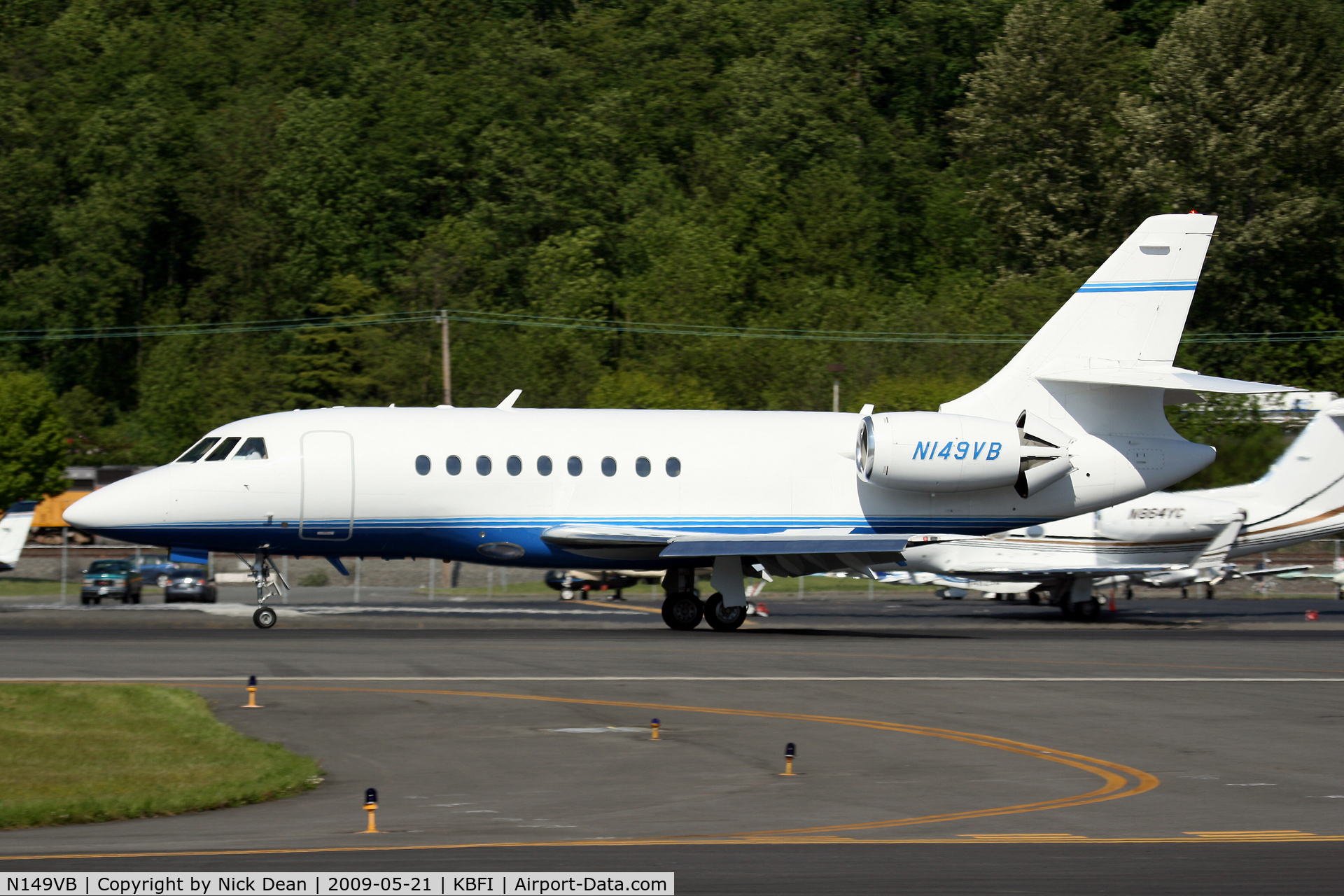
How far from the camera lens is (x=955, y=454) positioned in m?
29.2

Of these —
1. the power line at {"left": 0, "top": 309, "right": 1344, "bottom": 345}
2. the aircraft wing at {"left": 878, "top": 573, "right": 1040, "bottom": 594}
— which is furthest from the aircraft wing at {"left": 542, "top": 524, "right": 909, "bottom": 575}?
the power line at {"left": 0, "top": 309, "right": 1344, "bottom": 345}

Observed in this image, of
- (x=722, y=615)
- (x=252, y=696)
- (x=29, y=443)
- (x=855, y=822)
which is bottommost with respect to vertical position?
(x=855, y=822)

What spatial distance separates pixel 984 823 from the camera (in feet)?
40.4

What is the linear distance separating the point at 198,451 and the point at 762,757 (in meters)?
16.5

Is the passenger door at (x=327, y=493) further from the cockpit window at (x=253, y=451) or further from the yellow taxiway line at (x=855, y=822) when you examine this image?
the yellow taxiway line at (x=855, y=822)

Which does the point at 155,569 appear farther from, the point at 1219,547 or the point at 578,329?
the point at 1219,547

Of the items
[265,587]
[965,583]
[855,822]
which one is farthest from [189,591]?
[855,822]

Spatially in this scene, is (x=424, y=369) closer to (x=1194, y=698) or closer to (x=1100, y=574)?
(x=1100, y=574)

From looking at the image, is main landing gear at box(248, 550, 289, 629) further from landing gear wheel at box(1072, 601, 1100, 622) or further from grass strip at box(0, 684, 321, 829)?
landing gear wheel at box(1072, 601, 1100, 622)

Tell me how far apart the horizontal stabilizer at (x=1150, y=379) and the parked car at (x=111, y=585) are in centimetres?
2707

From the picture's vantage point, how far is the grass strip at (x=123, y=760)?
1268cm

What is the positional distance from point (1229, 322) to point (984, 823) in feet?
234

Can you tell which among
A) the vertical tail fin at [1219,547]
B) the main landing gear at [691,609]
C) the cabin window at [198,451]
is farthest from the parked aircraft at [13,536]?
the vertical tail fin at [1219,547]

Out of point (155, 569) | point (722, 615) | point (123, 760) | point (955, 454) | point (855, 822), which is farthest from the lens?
point (155, 569)
